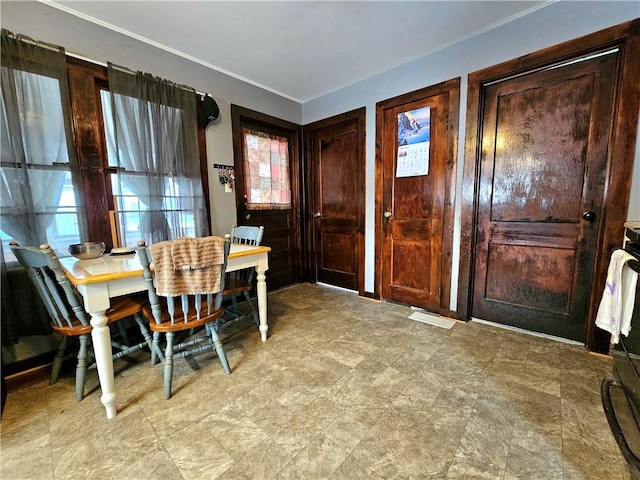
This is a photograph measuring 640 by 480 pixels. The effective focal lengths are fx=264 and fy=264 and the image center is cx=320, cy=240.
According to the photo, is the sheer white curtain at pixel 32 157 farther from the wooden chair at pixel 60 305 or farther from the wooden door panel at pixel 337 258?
the wooden door panel at pixel 337 258

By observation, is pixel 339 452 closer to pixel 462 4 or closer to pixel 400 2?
pixel 400 2

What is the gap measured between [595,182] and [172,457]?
2.98 metres

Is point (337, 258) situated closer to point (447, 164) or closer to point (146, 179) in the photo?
point (447, 164)

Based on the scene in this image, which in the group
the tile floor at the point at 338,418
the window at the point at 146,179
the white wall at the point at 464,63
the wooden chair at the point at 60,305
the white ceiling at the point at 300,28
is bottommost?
the tile floor at the point at 338,418

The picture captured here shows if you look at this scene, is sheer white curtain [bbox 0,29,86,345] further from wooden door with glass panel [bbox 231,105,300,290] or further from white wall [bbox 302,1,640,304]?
white wall [bbox 302,1,640,304]

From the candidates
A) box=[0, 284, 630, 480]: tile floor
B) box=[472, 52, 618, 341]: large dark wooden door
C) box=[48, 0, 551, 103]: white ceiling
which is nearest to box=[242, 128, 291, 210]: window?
box=[48, 0, 551, 103]: white ceiling

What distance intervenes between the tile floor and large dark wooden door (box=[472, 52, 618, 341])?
0.35m

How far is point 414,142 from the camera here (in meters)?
2.62

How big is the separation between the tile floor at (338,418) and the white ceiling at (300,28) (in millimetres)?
2459

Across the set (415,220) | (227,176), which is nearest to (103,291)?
(227,176)

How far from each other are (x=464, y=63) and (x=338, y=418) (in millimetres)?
2834

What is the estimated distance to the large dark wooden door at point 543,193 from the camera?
1850 millimetres

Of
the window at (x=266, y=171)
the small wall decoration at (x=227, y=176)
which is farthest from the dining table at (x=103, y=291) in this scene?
the window at (x=266, y=171)

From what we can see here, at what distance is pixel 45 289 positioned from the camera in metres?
1.42
